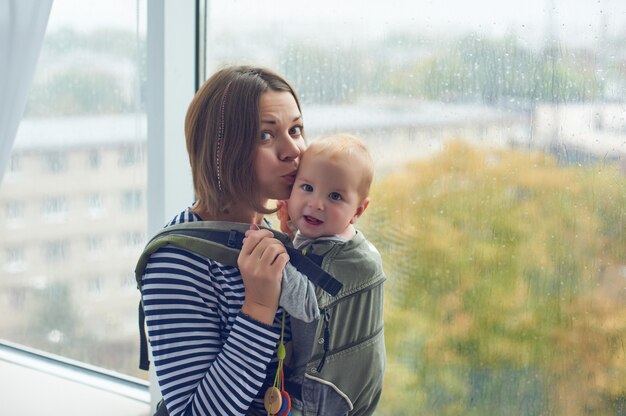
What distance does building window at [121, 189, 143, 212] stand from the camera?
2398mm

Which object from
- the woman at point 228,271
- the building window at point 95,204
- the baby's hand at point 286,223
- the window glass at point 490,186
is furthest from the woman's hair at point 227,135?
the building window at point 95,204

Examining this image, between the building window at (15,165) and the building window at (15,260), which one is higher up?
the building window at (15,165)

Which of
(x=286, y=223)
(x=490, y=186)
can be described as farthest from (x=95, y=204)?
(x=490, y=186)

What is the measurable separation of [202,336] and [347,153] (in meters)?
0.37

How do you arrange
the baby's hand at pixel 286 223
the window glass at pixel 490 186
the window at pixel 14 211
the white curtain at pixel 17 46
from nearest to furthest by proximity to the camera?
the baby's hand at pixel 286 223, the window glass at pixel 490 186, the white curtain at pixel 17 46, the window at pixel 14 211

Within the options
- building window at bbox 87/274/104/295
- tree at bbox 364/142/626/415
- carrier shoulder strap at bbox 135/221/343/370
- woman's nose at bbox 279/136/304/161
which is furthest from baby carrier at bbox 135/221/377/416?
building window at bbox 87/274/104/295

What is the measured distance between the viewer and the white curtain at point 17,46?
1923mm

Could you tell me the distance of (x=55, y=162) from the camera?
2.50m

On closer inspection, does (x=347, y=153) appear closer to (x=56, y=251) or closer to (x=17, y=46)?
(x=17, y=46)

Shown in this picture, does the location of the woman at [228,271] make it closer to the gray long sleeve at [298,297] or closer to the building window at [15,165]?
the gray long sleeve at [298,297]

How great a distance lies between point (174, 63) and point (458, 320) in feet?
3.14

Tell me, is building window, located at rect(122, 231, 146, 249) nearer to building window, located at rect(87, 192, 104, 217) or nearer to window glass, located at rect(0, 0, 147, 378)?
window glass, located at rect(0, 0, 147, 378)

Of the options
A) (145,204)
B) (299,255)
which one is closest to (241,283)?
(299,255)

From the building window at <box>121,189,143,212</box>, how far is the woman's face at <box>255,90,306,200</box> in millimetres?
1064
